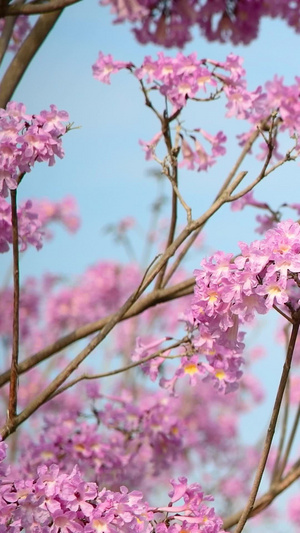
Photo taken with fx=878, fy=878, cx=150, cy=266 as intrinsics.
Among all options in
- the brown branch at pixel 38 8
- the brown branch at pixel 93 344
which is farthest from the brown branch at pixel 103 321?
the brown branch at pixel 38 8

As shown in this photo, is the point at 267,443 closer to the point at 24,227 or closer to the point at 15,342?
the point at 15,342

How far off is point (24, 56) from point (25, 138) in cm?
71

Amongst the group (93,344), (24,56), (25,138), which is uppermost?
(24,56)

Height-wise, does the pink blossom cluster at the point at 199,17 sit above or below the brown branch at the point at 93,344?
above

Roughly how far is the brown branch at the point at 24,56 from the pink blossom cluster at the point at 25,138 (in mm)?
505

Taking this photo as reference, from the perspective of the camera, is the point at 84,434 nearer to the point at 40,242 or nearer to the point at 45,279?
the point at 40,242

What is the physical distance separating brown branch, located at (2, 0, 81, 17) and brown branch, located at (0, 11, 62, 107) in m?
0.30

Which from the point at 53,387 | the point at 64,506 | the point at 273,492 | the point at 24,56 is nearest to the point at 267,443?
the point at 64,506

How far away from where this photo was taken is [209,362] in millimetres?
3072

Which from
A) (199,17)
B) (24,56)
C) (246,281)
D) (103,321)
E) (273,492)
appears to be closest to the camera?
(246,281)

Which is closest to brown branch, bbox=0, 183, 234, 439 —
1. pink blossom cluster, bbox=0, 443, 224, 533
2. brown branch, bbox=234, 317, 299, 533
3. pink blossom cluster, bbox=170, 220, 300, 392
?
pink blossom cluster, bbox=0, 443, 224, 533

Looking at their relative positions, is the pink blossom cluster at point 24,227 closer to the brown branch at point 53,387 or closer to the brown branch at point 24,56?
the brown branch at point 24,56

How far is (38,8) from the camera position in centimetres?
273

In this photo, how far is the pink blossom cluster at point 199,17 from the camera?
14.1ft
